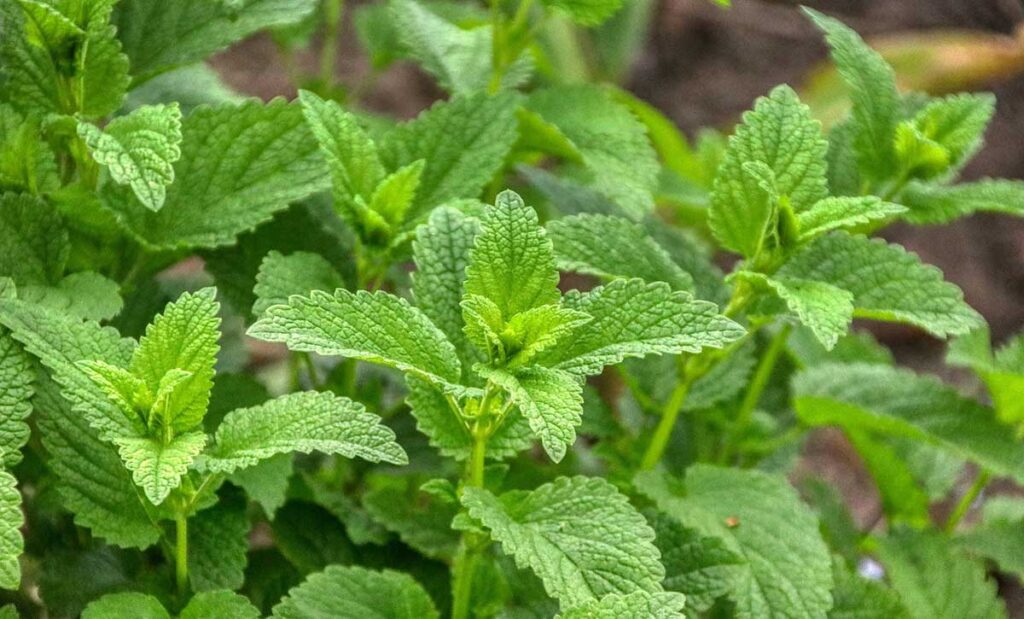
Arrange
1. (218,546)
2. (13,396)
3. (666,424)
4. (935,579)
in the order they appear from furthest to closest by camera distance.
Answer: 1. (935,579)
2. (666,424)
3. (218,546)
4. (13,396)

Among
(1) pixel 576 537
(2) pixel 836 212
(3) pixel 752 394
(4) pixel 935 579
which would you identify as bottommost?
(4) pixel 935 579

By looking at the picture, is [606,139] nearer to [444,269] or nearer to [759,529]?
[444,269]

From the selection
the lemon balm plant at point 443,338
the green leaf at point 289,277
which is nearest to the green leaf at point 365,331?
the lemon balm plant at point 443,338

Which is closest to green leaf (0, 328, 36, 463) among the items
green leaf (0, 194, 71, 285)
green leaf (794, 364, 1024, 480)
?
green leaf (0, 194, 71, 285)

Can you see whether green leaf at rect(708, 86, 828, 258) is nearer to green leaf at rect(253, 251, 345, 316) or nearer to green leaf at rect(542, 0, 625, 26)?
green leaf at rect(542, 0, 625, 26)

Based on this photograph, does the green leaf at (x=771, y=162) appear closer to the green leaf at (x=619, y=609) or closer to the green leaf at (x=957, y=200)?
the green leaf at (x=957, y=200)

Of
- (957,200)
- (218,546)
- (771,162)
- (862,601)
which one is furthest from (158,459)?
(957,200)
